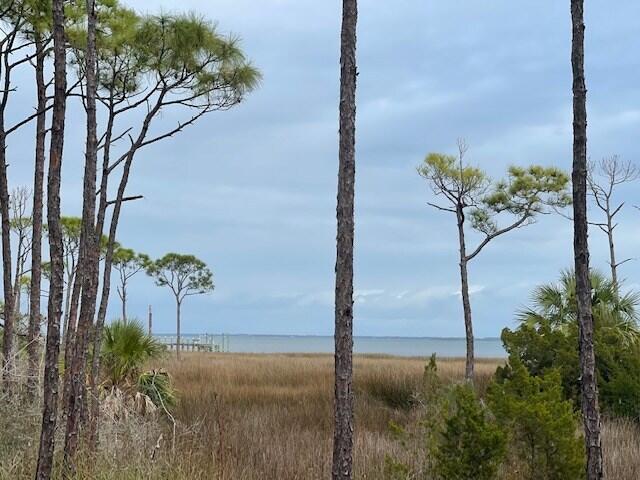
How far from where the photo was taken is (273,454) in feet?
26.9

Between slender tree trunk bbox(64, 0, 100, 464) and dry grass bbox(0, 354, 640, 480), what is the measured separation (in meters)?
0.33

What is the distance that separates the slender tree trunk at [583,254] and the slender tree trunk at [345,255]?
61.1 inches

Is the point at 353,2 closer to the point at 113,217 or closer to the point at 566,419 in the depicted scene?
the point at 566,419

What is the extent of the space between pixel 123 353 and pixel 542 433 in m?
6.73

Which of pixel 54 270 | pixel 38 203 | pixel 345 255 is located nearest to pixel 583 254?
pixel 345 255

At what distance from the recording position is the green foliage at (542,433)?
6551 millimetres

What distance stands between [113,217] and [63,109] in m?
2.95

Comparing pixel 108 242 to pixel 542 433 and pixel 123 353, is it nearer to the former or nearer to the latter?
pixel 123 353

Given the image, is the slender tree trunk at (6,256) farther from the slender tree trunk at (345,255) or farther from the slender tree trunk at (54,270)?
the slender tree trunk at (345,255)

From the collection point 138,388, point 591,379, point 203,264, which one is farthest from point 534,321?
point 203,264

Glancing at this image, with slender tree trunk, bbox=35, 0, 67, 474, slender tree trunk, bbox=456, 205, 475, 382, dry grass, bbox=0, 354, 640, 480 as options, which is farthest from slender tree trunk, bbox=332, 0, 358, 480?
slender tree trunk, bbox=456, 205, 475, 382

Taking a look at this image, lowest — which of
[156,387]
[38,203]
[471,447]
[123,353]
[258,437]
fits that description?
[258,437]

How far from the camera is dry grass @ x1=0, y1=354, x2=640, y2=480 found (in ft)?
22.0

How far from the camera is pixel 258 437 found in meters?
9.56
